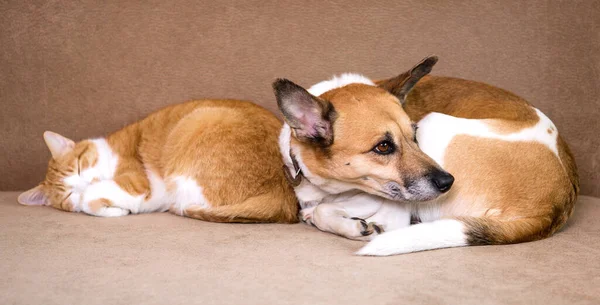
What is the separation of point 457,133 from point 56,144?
2441mm

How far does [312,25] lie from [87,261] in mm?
2155

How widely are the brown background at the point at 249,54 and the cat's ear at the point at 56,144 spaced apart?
12.6 inches

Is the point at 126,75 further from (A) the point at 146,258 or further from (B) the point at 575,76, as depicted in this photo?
(B) the point at 575,76

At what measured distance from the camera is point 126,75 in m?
4.17

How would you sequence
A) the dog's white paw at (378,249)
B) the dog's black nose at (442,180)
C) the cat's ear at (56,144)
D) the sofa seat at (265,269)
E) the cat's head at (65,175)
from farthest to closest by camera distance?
1. the cat's ear at (56,144)
2. the cat's head at (65,175)
3. the dog's black nose at (442,180)
4. the dog's white paw at (378,249)
5. the sofa seat at (265,269)

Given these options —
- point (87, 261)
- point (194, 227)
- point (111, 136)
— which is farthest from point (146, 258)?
point (111, 136)

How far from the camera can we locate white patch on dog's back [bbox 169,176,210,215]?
3.39 metres

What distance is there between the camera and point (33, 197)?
149 inches

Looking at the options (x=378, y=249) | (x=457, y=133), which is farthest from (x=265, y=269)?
(x=457, y=133)

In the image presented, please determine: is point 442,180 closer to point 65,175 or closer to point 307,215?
point 307,215

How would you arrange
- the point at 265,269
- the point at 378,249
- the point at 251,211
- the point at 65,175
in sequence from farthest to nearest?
1. the point at 65,175
2. the point at 251,211
3. the point at 378,249
4. the point at 265,269

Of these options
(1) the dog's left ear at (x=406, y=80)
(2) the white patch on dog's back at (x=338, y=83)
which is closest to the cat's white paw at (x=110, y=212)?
(2) the white patch on dog's back at (x=338, y=83)

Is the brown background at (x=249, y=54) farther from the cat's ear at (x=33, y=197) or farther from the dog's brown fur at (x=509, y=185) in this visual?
the dog's brown fur at (x=509, y=185)

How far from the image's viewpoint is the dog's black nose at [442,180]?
2.77 meters
